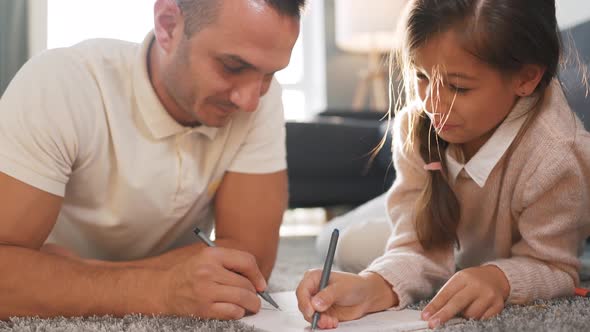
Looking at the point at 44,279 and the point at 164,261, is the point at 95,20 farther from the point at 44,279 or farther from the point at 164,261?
the point at 44,279

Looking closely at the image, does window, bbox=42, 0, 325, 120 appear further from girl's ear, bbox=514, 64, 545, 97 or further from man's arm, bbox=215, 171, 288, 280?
girl's ear, bbox=514, 64, 545, 97

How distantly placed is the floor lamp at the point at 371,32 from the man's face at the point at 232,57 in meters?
2.63

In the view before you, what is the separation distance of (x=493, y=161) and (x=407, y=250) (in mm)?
209

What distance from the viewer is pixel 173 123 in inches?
43.5

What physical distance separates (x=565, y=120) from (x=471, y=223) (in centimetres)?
25

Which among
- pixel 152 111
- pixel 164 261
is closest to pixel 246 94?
pixel 152 111

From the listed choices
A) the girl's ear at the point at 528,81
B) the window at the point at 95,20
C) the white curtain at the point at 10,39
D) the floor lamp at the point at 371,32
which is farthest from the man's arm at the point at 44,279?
the floor lamp at the point at 371,32

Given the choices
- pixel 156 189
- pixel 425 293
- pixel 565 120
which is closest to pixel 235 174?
pixel 156 189

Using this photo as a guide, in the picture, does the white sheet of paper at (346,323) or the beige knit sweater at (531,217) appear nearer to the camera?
the white sheet of paper at (346,323)

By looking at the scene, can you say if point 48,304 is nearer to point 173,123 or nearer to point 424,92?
point 173,123

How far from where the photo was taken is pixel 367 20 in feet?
12.3

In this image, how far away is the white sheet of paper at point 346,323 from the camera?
79cm

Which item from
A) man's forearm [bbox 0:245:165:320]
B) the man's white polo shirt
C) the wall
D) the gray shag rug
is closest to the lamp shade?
the wall

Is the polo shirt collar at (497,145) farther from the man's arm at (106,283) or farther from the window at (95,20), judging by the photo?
the window at (95,20)
